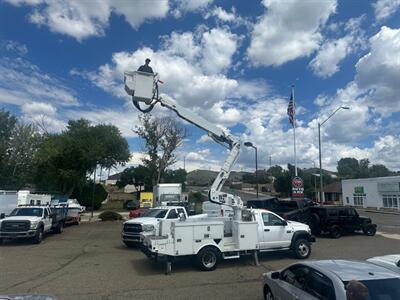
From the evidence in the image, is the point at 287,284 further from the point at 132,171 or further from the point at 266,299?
the point at 132,171

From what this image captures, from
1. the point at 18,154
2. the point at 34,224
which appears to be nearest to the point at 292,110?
the point at 34,224

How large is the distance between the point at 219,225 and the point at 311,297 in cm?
666

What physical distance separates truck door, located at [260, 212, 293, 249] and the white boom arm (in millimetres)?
1155

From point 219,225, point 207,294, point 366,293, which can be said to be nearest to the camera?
point 366,293

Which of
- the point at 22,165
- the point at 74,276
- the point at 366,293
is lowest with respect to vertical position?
the point at 74,276

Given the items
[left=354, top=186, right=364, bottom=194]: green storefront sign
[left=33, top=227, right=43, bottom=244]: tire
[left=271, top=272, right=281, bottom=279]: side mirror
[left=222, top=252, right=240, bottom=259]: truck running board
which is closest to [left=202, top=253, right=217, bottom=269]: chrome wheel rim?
[left=222, top=252, right=240, bottom=259]: truck running board

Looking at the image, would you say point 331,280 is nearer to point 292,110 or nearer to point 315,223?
point 315,223

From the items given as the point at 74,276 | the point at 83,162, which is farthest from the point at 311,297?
the point at 83,162

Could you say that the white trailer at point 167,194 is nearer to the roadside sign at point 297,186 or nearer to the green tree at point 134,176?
the roadside sign at point 297,186

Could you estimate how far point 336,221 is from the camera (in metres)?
20.8

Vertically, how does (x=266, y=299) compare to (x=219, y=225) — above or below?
below

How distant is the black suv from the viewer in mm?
20734

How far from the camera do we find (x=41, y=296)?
5199 millimetres

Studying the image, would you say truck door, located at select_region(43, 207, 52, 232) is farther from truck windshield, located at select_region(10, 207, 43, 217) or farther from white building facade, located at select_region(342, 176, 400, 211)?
white building facade, located at select_region(342, 176, 400, 211)
